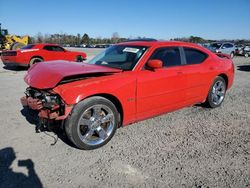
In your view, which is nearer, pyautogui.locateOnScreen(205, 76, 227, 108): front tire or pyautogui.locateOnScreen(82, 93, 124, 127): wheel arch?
pyautogui.locateOnScreen(82, 93, 124, 127): wheel arch

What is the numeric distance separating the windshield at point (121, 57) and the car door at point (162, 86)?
0.24 m

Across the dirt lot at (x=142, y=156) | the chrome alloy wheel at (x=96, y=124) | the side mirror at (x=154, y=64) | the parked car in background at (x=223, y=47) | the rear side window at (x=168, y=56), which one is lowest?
the dirt lot at (x=142, y=156)

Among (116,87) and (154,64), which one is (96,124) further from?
(154,64)

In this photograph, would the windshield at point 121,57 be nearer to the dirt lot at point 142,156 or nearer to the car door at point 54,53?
the dirt lot at point 142,156

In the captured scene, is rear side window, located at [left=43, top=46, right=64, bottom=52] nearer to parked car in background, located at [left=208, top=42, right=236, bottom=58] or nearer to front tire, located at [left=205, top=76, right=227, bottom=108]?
front tire, located at [left=205, top=76, right=227, bottom=108]

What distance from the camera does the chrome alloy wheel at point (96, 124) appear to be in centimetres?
345

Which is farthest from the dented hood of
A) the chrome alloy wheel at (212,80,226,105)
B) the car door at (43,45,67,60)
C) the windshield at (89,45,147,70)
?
the car door at (43,45,67,60)

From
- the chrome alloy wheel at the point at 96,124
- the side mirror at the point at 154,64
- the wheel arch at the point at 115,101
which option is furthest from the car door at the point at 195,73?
the chrome alloy wheel at the point at 96,124

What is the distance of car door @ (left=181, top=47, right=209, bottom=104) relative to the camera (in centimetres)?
467

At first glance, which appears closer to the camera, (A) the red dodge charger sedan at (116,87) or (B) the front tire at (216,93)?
(A) the red dodge charger sedan at (116,87)

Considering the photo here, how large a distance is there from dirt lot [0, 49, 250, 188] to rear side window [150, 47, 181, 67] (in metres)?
1.18

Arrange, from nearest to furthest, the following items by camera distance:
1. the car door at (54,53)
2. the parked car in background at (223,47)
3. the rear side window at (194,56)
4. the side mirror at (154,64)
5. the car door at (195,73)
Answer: the side mirror at (154,64), the car door at (195,73), the rear side window at (194,56), the car door at (54,53), the parked car in background at (223,47)

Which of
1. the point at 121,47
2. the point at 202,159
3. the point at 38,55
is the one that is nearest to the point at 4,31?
the point at 38,55

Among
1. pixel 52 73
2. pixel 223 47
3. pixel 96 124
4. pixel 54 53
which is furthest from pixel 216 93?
pixel 223 47
